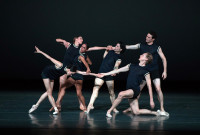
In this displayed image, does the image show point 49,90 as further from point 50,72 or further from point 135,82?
point 135,82

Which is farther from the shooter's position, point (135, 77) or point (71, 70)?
point (71, 70)

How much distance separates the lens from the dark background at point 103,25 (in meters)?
12.9

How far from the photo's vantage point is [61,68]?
6207mm

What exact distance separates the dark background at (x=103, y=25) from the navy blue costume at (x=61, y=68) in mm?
6243

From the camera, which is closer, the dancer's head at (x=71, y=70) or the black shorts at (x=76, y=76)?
the dancer's head at (x=71, y=70)

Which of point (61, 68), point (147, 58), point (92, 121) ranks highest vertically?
point (147, 58)

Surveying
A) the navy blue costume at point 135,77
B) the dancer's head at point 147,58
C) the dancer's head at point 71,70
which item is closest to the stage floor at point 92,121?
the navy blue costume at point 135,77

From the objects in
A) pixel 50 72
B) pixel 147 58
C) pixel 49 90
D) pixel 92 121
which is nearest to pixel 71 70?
pixel 50 72

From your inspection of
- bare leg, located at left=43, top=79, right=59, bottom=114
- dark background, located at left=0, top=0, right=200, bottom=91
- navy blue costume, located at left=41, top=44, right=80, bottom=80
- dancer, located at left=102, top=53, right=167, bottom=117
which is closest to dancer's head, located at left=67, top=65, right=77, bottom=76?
navy blue costume, located at left=41, top=44, right=80, bottom=80

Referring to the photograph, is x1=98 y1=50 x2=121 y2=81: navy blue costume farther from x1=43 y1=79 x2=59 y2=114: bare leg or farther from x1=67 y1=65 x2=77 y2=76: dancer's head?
x1=43 y1=79 x2=59 y2=114: bare leg

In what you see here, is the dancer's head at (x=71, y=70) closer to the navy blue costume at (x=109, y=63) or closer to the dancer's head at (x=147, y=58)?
the navy blue costume at (x=109, y=63)

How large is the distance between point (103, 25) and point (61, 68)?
7079 mm

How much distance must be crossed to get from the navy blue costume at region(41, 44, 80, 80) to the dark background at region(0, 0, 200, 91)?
246 inches
